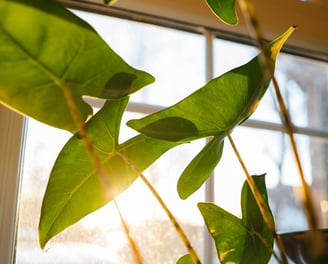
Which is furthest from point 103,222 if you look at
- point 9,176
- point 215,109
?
point 215,109

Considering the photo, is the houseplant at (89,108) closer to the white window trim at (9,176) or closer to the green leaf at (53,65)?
the green leaf at (53,65)

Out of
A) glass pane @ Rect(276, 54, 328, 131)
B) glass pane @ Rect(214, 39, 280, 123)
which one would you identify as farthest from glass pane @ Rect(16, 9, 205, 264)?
glass pane @ Rect(276, 54, 328, 131)

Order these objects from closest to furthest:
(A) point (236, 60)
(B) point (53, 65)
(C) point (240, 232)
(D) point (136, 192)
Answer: (B) point (53, 65)
(C) point (240, 232)
(D) point (136, 192)
(A) point (236, 60)

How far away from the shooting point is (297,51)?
7.49ft

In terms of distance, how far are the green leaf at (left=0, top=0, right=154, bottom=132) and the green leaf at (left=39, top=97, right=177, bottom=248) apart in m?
0.07

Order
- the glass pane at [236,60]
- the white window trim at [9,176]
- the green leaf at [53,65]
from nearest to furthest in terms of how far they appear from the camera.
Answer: the green leaf at [53,65], the white window trim at [9,176], the glass pane at [236,60]

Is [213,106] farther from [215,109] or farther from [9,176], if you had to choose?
[9,176]

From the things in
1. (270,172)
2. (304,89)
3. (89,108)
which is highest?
(304,89)

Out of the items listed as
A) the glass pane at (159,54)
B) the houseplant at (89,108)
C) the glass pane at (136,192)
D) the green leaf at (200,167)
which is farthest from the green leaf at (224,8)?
the glass pane at (159,54)

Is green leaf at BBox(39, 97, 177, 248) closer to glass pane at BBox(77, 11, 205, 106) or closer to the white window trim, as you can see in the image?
the white window trim

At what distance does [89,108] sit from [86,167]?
102 mm

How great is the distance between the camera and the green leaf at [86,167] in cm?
47

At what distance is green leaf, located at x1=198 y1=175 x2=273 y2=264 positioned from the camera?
570 mm

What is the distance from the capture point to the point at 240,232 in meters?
0.59
